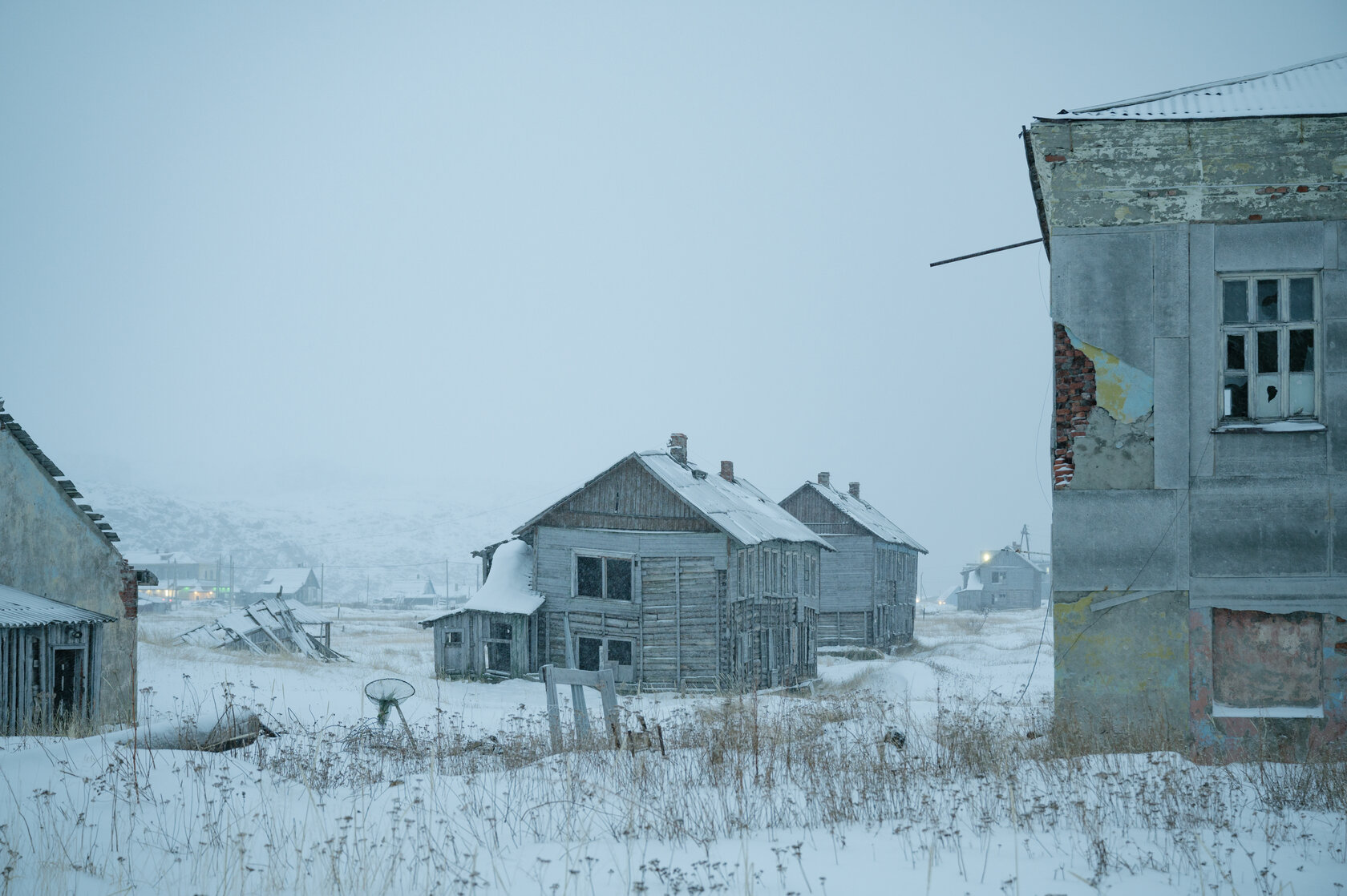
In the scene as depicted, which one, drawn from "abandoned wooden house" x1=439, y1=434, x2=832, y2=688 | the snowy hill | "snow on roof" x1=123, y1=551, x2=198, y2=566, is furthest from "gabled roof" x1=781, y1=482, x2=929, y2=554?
the snowy hill

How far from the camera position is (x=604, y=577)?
28.0 metres

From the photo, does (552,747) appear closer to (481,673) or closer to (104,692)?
(104,692)

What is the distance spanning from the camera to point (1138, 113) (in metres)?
11.5

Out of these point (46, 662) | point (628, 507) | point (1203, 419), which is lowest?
point (46, 662)

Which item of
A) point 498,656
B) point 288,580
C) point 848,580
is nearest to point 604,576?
point 498,656

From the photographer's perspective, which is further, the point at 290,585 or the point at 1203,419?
the point at 290,585

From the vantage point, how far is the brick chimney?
99.9 feet

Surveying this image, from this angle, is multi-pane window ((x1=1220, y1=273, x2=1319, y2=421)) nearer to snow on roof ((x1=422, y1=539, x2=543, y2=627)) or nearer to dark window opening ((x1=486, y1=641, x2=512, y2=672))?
snow on roof ((x1=422, y1=539, x2=543, y2=627))

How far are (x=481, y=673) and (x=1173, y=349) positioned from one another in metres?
23.1

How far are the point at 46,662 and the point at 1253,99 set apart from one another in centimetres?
1910

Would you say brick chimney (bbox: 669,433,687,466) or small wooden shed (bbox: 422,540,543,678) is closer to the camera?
small wooden shed (bbox: 422,540,543,678)

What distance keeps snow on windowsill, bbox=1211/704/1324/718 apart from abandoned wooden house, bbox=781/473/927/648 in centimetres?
3082

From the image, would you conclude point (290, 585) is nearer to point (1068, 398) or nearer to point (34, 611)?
point (34, 611)

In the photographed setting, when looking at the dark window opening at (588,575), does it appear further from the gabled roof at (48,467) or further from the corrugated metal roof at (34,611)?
the corrugated metal roof at (34,611)
